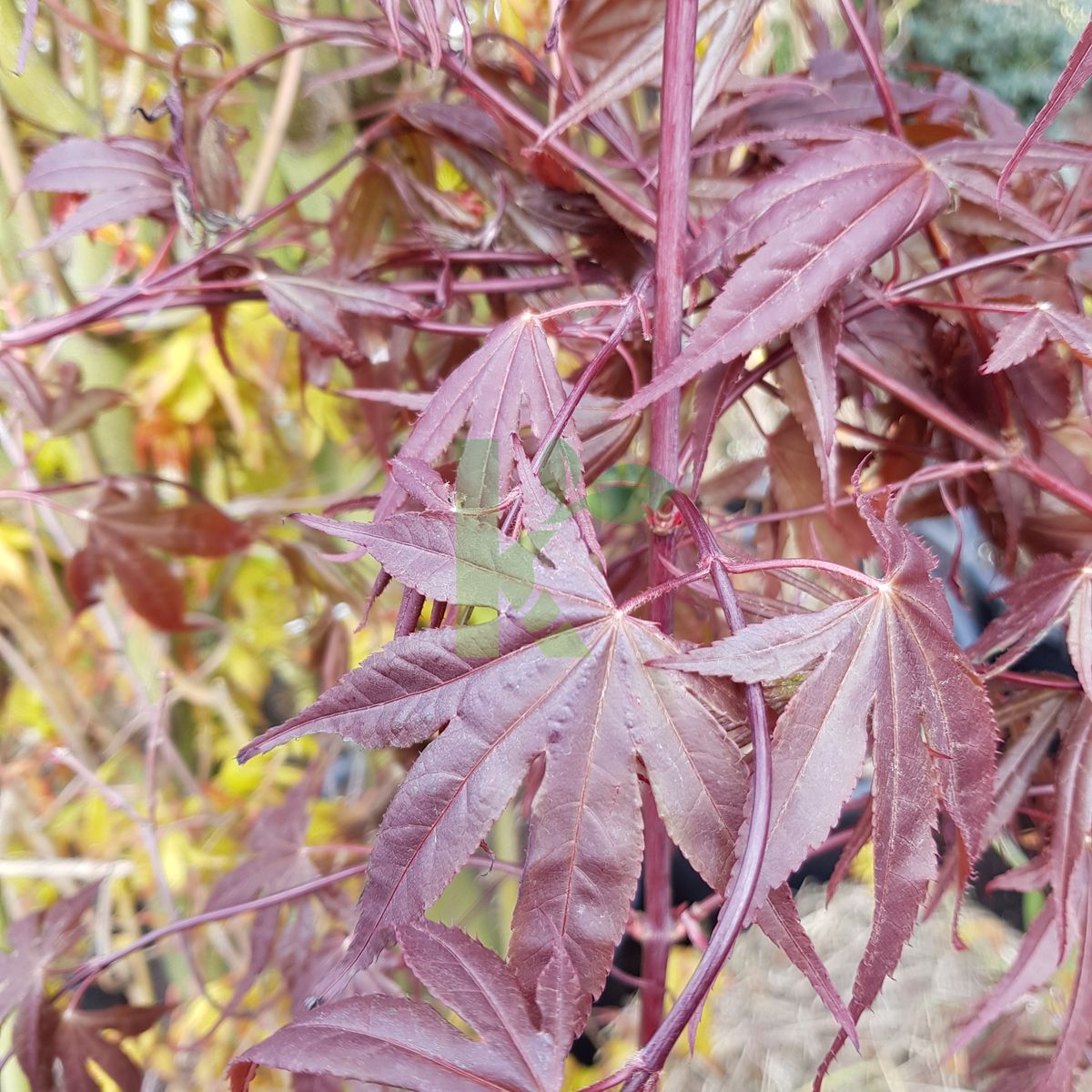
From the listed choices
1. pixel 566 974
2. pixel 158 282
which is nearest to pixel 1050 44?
pixel 158 282

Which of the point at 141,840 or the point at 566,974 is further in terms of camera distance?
the point at 141,840

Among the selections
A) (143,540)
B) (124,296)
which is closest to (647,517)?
(124,296)

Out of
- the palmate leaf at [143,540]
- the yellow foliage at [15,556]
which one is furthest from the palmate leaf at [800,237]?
the yellow foliage at [15,556]

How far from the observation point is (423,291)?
463mm

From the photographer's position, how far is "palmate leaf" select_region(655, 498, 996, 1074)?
0.79ft

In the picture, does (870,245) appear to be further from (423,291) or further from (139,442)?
(139,442)

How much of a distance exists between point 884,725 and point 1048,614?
4.7 inches

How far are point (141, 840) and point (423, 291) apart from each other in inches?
33.4

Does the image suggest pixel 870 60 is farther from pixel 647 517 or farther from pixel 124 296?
pixel 124 296

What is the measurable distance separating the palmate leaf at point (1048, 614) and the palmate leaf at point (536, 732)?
155mm

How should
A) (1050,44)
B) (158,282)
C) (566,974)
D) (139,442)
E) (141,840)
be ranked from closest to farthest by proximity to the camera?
(566,974) → (158,282) → (139,442) → (141,840) → (1050,44)

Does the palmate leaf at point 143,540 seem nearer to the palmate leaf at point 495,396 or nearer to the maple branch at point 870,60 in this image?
the palmate leaf at point 495,396

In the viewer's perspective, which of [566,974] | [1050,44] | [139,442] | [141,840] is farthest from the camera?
[1050,44]

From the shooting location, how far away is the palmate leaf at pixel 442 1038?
22 cm
